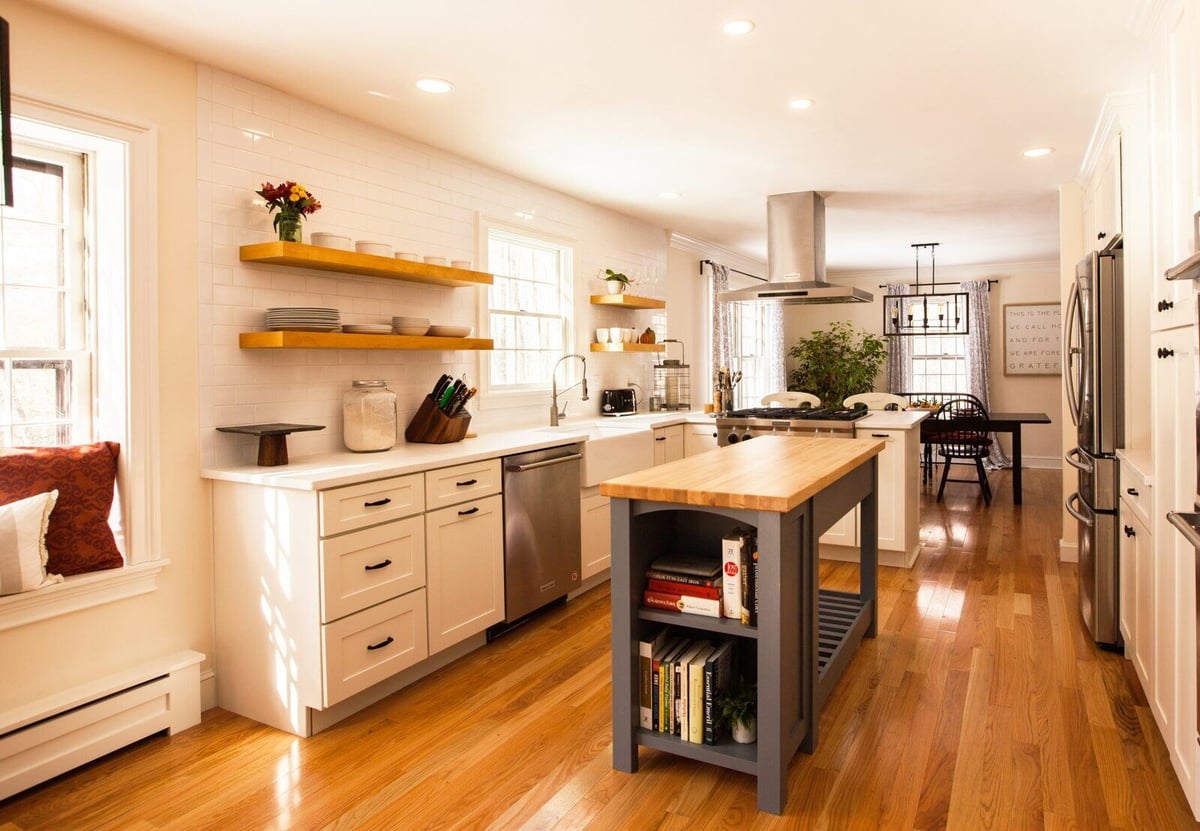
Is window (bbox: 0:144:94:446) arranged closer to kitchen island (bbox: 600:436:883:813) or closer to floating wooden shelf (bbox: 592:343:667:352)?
kitchen island (bbox: 600:436:883:813)

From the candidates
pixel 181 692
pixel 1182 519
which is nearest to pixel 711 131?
pixel 1182 519

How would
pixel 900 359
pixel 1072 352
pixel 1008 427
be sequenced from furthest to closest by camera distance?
1. pixel 900 359
2. pixel 1008 427
3. pixel 1072 352

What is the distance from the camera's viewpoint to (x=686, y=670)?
2371 millimetres

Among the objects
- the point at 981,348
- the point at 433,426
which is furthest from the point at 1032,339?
the point at 433,426

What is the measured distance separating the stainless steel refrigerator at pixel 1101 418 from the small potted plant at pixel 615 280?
281 cm

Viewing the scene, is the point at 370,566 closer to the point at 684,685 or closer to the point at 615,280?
the point at 684,685

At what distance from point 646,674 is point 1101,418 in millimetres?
2214

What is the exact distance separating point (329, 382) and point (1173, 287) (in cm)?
316

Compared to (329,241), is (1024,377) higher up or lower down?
lower down

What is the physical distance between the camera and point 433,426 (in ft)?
12.5

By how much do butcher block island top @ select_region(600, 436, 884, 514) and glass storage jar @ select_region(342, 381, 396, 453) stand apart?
4.67 feet

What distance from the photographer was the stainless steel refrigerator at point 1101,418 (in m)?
3.25

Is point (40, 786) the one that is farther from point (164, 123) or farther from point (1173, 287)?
point (1173, 287)

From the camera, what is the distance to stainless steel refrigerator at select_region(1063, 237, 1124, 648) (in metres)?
3.25
